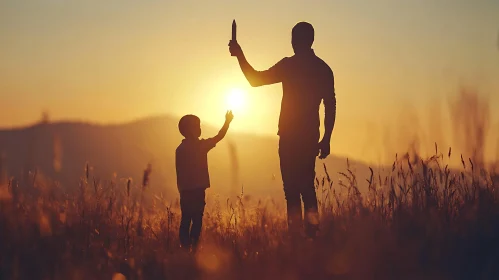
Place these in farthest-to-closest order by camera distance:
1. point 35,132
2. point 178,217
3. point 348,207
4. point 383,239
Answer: point 178,217, point 348,207, point 35,132, point 383,239

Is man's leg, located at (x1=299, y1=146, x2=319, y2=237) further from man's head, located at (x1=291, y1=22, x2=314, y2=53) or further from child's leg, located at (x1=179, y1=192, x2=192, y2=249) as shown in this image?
child's leg, located at (x1=179, y1=192, x2=192, y2=249)

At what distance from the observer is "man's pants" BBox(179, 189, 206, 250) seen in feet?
21.3

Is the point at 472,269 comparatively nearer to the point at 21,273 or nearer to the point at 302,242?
the point at 302,242

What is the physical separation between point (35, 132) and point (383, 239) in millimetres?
2768

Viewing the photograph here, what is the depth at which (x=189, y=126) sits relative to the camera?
6578 millimetres

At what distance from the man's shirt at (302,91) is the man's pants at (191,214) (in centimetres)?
106

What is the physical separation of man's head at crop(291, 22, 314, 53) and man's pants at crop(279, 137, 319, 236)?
3.09 ft

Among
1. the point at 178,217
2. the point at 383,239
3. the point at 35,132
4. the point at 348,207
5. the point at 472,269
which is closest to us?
the point at 472,269

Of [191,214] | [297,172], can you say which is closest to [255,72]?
[297,172]

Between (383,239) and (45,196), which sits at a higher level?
(45,196)

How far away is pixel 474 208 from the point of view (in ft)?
16.9

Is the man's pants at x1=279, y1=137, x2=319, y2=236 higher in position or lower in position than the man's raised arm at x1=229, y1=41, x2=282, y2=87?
lower

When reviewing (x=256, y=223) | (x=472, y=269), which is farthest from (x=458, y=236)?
(x=256, y=223)

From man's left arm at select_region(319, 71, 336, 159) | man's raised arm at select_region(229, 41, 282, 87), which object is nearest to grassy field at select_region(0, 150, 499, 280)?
man's left arm at select_region(319, 71, 336, 159)
